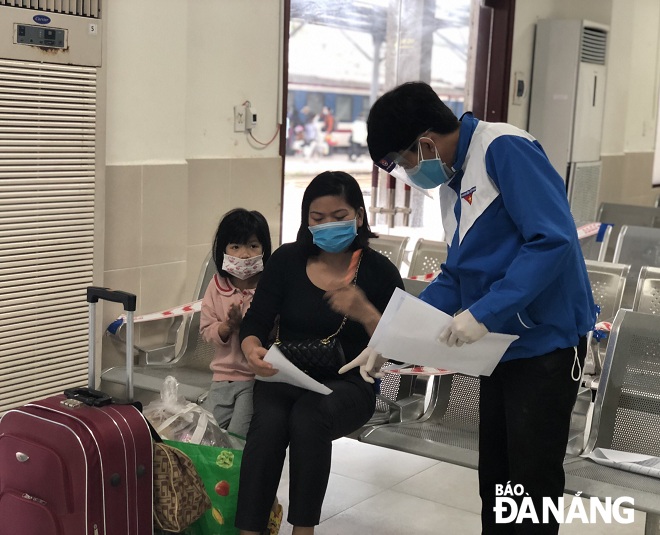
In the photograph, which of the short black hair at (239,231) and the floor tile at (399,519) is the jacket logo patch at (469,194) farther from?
the floor tile at (399,519)

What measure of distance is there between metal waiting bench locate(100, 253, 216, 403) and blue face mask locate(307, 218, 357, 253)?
113cm

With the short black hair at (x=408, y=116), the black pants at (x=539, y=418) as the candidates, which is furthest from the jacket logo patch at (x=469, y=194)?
the black pants at (x=539, y=418)

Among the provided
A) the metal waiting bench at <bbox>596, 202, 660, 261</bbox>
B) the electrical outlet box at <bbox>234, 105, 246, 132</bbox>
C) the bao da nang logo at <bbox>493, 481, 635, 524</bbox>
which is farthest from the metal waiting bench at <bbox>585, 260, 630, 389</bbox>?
the metal waiting bench at <bbox>596, 202, 660, 261</bbox>

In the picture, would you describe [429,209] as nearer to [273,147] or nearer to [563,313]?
[273,147]

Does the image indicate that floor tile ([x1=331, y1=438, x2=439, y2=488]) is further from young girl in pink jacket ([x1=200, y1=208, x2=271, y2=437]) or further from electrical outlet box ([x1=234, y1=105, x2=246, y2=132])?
electrical outlet box ([x1=234, y1=105, x2=246, y2=132])

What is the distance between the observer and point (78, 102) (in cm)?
407

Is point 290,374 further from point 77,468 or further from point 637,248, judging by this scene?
point 637,248

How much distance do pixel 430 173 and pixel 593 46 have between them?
246 inches

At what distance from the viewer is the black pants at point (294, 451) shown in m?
2.94

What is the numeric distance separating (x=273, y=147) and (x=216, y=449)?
271cm

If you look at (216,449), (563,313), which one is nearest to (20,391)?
(216,449)

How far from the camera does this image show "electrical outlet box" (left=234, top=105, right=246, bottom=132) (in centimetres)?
512

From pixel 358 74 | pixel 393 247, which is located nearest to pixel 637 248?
pixel 393 247

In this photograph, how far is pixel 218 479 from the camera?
3051mm
